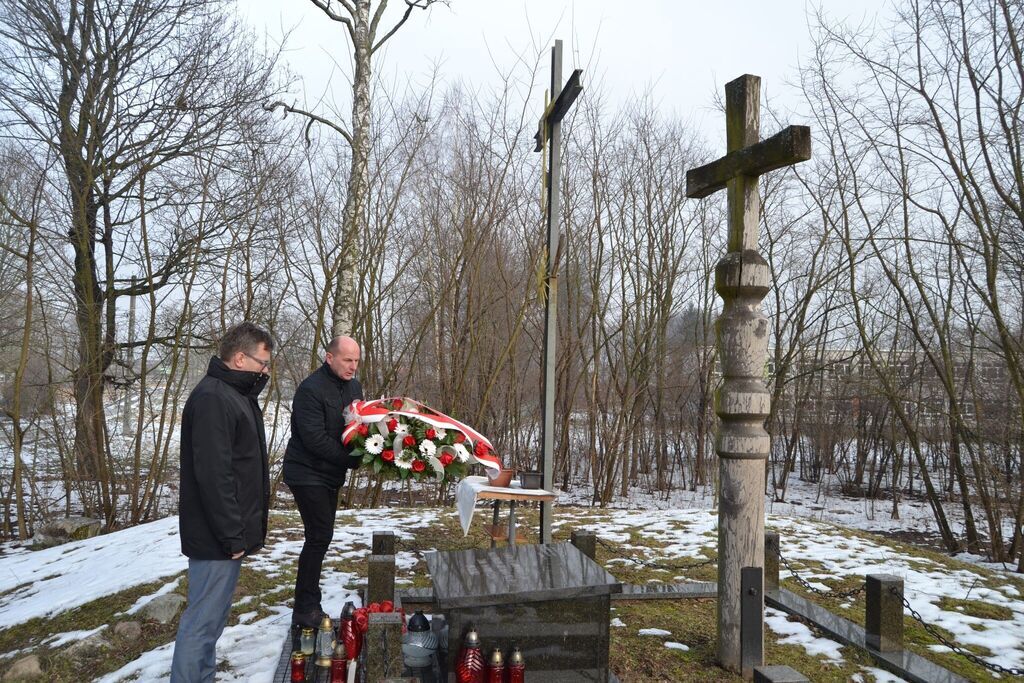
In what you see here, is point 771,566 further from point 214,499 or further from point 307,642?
point 214,499

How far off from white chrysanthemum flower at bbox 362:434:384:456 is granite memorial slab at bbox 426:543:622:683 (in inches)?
46.8

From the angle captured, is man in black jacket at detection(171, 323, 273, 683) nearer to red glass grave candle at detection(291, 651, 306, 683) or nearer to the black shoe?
red glass grave candle at detection(291, 651, 306, 683)

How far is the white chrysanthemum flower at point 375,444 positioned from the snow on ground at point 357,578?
1.18 m

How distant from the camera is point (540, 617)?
11.1ft

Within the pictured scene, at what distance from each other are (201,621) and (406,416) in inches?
71.4

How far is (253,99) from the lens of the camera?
35.6 feet

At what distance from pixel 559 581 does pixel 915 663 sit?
82.7 inches

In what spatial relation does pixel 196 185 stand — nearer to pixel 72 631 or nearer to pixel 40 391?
pixel 40 391

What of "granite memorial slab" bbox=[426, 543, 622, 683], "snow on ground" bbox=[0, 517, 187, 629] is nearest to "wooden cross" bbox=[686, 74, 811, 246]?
"granite memorial slab" bbox=[426, 543, 622, 683]

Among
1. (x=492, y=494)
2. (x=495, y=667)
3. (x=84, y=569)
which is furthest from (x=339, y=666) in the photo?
(x=84, y=569)

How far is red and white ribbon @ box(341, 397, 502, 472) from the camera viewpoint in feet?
15.0

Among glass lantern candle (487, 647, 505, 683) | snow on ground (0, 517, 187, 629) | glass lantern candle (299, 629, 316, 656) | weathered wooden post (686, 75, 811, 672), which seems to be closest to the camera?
glass lantern candle (487, 647, 505, 683)

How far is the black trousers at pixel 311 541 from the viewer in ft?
14.3

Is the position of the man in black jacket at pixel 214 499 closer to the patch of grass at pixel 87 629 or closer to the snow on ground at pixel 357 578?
the snow on ground at pixel 357 578
